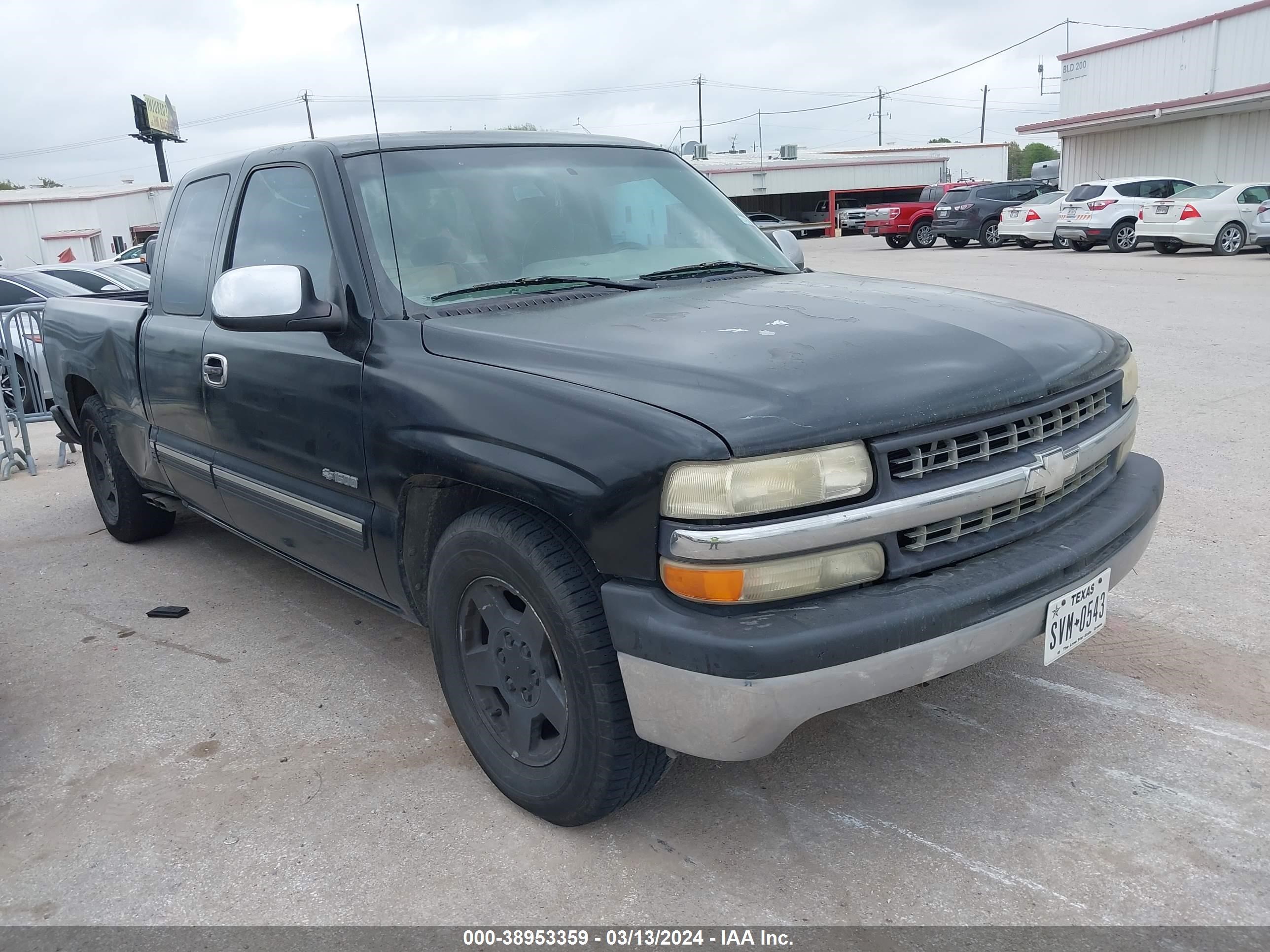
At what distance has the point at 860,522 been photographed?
7.31 feet

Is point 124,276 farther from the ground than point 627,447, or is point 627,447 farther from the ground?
point 627,447

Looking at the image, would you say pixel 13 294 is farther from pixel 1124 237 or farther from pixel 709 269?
pixel 1124 237

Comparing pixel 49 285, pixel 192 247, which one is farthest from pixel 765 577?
pixel 49 285

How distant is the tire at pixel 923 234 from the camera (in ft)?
94.0

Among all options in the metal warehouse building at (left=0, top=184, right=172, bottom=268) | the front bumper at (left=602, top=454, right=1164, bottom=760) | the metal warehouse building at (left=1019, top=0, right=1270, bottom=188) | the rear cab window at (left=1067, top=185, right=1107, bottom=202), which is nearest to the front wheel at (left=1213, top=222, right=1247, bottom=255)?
the rear cab window at (left=1067, top=185, right=1107, bottom=202)

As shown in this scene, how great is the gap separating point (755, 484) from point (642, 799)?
3.75 feet

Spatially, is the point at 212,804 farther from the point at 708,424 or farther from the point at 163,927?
the point at 708,424

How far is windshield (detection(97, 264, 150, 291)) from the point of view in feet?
40.2

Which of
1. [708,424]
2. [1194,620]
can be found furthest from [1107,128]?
[708,424]

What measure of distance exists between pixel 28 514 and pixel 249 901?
5.00m

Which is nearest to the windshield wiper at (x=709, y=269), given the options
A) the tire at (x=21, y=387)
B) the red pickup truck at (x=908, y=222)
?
the tire at (x=21, y=387)

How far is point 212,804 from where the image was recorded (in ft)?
9.77

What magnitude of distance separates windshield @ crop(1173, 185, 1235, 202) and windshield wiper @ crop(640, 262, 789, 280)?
1960 cm

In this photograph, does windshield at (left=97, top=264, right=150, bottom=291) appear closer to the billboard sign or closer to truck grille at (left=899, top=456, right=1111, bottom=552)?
truck grille at (left=899, top=456, right=1111, bottom=552)
